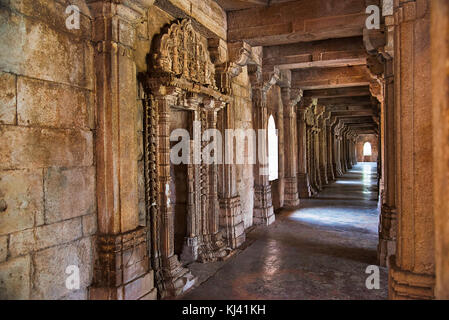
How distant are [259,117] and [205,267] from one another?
13.7 ft

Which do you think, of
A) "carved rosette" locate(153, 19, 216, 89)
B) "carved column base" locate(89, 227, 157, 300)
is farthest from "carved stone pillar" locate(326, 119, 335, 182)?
"carved column base" locate(89, 227, 157, 300)

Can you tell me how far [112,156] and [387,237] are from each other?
451cm

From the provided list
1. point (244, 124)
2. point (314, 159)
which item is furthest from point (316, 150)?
point (244, 124)

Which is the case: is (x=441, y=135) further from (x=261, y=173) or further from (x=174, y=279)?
(x=261, y=173)

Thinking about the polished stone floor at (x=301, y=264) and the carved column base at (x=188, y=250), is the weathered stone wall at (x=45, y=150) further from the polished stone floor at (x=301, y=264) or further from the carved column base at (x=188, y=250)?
the carved column base at (x=188, y=250)

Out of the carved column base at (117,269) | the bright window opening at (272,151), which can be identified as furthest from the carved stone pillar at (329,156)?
the carved column base at (117,269)

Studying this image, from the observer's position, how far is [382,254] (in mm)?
5645

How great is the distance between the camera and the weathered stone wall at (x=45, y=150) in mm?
2785

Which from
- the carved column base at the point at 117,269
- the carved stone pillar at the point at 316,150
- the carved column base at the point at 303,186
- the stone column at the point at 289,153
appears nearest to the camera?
the carved column base at the point at 117,269

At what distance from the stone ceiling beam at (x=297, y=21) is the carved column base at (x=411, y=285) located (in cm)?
415

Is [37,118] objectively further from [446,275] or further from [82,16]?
[446,275]

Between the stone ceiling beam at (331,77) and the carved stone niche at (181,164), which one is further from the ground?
the stone ceiling beam at (331,77)

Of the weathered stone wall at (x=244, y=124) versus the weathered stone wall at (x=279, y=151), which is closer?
the weathered stone wall at (x=244, y=124)

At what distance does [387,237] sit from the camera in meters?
5.66
